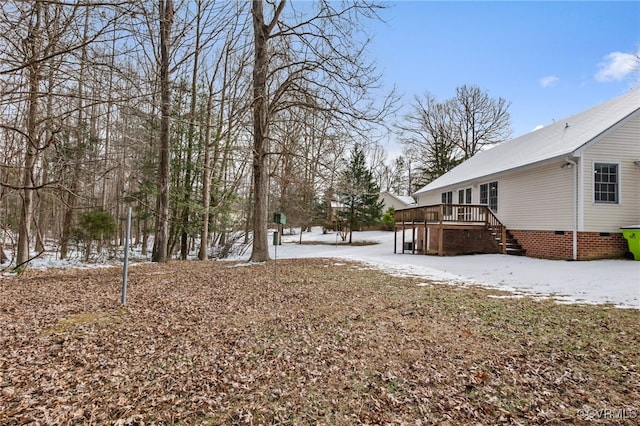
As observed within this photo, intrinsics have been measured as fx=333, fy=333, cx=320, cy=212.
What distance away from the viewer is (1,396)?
276 centimetres

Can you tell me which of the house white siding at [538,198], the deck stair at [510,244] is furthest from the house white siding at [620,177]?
the deck stair at [510,244]

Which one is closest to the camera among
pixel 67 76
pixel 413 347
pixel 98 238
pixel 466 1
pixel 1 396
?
pixel 1 396

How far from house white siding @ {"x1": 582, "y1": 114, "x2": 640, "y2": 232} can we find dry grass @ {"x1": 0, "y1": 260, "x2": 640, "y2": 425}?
686 centimetres

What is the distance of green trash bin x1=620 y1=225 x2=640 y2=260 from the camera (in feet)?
34.1

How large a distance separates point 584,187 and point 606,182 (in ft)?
3.22

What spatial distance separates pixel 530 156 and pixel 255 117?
11.1 metres

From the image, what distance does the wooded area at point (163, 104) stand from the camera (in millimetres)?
4145

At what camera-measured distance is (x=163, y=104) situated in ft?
16.9

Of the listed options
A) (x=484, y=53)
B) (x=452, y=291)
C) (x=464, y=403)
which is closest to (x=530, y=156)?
(x=484, y=53)

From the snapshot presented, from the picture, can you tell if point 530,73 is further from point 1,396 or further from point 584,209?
point 1,396

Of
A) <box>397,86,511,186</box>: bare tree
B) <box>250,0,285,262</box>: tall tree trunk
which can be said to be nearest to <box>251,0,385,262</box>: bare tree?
<box>250,0,285,262</box>: tall tree trunk

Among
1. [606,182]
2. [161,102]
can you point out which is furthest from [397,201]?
[161,102]

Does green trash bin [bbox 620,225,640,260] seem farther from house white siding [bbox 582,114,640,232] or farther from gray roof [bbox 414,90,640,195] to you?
gray roof [bbox 414,90,640,195]

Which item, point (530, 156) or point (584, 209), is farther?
point (530, 156)
